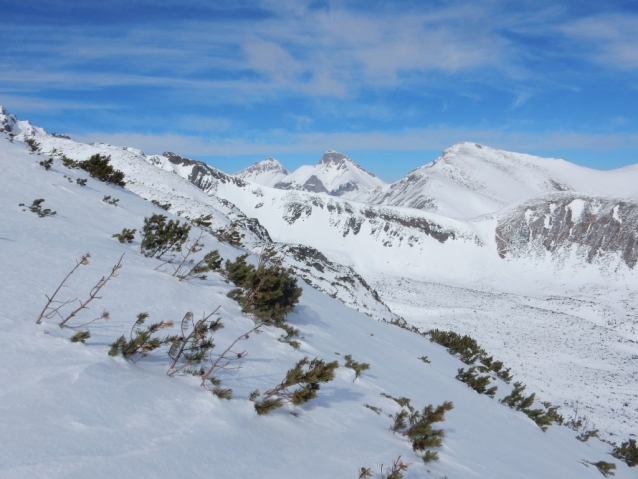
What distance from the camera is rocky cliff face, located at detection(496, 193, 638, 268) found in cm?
5994

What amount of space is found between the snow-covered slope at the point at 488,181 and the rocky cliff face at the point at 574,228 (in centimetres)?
2748

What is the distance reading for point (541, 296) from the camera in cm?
5231

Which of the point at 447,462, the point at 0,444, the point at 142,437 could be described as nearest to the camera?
the point at 0,444

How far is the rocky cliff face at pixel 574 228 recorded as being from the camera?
197 ft

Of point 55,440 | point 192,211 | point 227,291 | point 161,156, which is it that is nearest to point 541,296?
point 192,211

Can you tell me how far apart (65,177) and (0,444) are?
9.67 metres

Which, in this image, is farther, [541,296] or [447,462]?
[541,296]

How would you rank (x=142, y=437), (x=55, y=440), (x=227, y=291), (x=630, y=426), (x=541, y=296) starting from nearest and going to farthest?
1. (x=55, y=440)
2. (x=142, y=437)
3. (x=227, y=291)
4. (x=630, y=426)
5. (x=541, y=296)

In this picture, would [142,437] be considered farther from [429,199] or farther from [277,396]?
[429,199]

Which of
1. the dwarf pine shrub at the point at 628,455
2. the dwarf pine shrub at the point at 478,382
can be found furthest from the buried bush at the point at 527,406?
the dwarf pine shrub at the point at 628,455

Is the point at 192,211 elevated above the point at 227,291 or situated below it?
above

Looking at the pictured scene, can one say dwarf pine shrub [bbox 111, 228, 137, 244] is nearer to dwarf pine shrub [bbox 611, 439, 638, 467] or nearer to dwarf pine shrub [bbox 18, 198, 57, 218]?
dwarf pine shrub [bbox 18, 198, 57, 218]

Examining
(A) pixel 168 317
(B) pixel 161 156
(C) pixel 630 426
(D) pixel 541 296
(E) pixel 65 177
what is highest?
(B) pixel 161 156

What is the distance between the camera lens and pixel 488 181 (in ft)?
427
